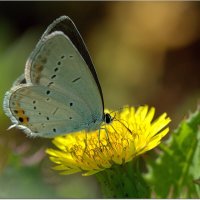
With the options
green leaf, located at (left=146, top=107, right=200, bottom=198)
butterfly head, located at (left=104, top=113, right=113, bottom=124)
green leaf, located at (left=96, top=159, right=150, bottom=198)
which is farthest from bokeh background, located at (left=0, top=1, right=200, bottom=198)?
green leaf, located at (left=96, top=159, right=150, bottom=198)

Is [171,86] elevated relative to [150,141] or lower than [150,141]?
elevated

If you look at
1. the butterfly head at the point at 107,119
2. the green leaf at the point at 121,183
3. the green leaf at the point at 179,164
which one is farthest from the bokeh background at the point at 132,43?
the green leaf at the point at 121,183

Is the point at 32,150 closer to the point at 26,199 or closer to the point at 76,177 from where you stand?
the point at 76,177

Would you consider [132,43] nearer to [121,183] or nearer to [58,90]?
[58,90]

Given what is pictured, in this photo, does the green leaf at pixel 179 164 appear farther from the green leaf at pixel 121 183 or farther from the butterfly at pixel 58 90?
the butterfly at pixel 58 90

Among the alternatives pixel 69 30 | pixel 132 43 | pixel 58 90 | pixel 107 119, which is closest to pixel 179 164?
pixel 107 119

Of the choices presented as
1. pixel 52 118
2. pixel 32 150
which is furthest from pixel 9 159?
pixel 32 150

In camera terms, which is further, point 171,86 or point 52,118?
point 171,86
